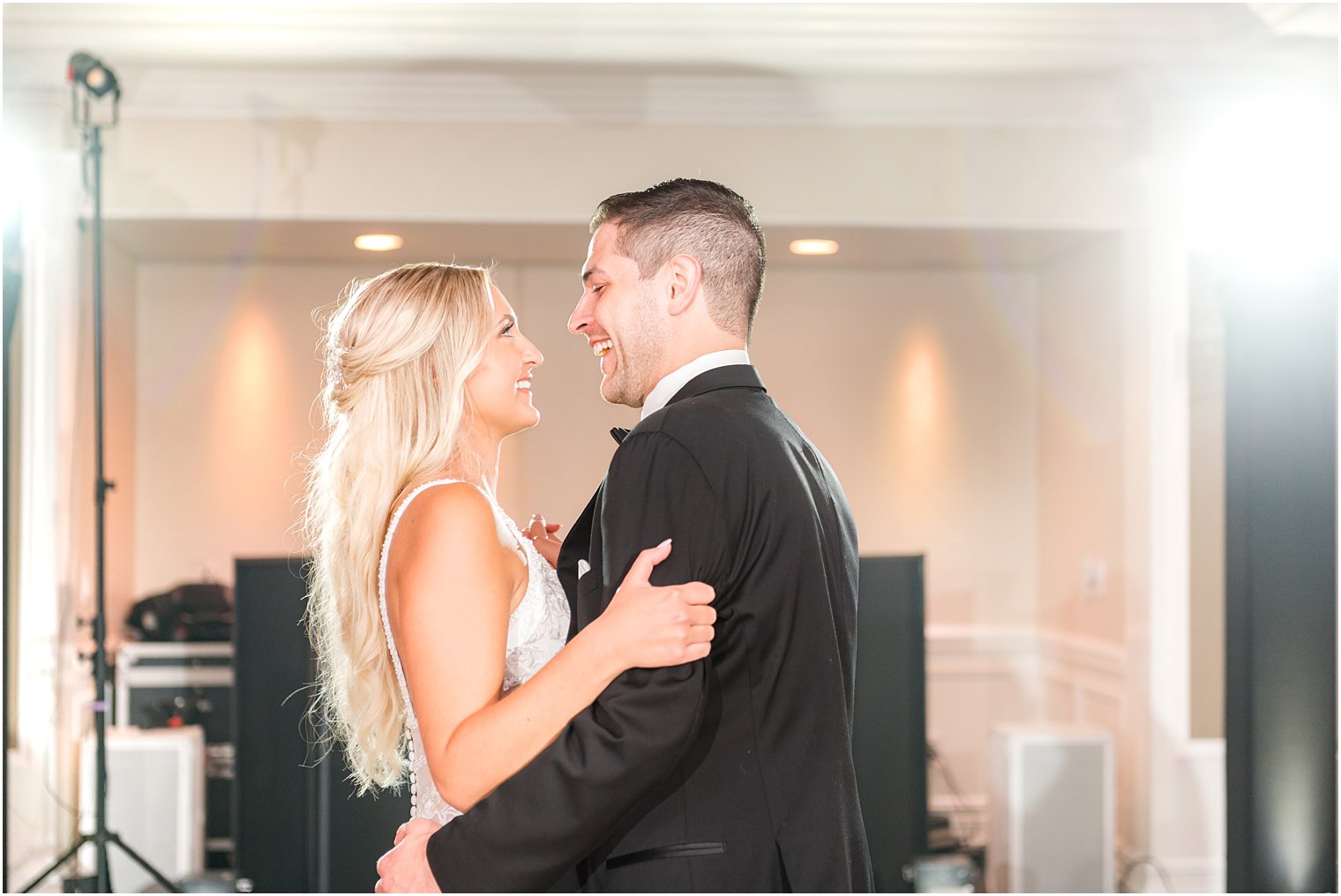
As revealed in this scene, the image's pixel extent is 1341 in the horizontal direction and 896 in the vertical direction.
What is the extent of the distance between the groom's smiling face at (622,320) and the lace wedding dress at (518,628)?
26cm

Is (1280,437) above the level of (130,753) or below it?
above

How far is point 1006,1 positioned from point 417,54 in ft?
6.25

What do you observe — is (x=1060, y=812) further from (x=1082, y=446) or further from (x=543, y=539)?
(x=543, y=539)

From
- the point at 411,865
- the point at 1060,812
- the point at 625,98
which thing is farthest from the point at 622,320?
the point at 1060,812

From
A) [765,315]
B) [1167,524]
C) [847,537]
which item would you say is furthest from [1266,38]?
[847,537]

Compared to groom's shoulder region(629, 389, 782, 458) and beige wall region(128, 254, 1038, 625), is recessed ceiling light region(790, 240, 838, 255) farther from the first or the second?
groom's shoulder region(629, 389, 782, 458)

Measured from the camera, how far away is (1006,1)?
353cm

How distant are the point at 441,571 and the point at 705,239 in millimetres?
582

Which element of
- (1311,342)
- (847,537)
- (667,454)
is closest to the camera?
(667,454)

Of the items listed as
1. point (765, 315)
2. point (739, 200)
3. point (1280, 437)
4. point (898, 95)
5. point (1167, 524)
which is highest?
point (898, 95)

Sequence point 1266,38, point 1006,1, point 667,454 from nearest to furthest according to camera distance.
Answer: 1. point 667,454
2. point 1006,1
3. point 1266,38

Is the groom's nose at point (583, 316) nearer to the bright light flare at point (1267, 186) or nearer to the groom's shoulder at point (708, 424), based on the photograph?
the groom's shoulder at point (708, 424)

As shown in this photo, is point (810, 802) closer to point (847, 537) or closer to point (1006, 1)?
point (847, 537)

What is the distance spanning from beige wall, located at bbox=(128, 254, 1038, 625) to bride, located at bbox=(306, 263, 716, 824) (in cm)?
318
